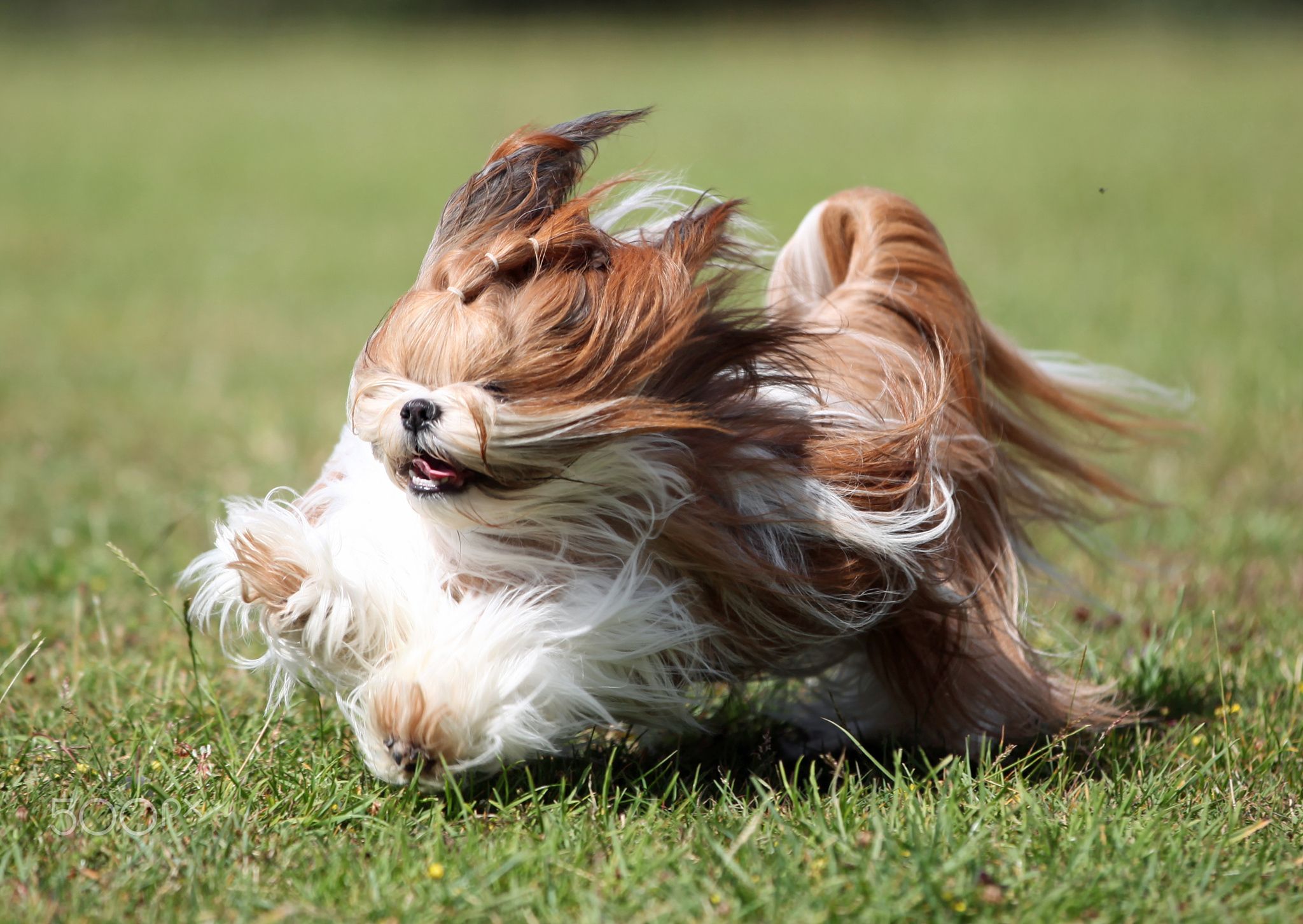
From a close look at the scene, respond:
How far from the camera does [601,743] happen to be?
2971 mm

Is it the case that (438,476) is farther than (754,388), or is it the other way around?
(754,388)

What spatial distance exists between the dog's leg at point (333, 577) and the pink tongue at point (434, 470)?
0.24m

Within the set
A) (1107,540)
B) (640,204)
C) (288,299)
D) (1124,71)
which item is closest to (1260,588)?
(1107,540)

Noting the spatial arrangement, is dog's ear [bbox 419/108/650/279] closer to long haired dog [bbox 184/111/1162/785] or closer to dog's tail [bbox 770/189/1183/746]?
long haired dog [bbox 184/111/1162/785]

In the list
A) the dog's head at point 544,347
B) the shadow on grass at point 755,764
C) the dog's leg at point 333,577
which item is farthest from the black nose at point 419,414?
the shadow on grass at point 755,764

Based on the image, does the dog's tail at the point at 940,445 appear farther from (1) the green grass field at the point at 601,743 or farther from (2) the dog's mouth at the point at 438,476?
(2) the dog's mouth at the point at 438,476

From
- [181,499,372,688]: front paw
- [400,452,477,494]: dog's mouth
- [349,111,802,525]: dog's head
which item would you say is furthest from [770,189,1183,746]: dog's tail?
[181,499,372,688]: front paw

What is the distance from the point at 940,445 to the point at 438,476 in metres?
1.10

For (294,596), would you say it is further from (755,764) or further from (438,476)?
(755,764)

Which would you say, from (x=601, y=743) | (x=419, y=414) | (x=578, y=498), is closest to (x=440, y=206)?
(x=601, y=743)

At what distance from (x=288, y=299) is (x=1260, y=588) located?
6.57 metres

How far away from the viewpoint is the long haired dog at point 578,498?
7.89ft

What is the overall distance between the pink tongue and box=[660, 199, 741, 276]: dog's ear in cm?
58

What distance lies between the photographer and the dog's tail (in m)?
2.79
